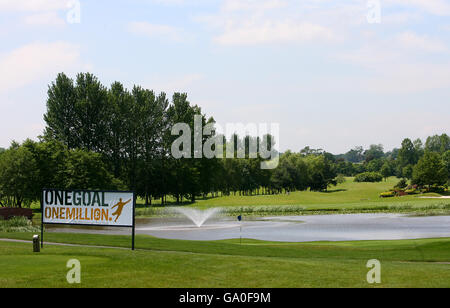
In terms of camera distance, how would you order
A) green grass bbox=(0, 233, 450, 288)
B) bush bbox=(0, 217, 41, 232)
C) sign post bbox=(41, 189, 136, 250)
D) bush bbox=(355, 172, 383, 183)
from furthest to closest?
bush bbox=(355, 172, 383, 183), bush bbox=(0, 217, 41, 232), sign post bbox=(41, 189, 136, 250), green grass bbox=(0, 233, 450, 288)

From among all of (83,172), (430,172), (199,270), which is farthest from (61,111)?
(430,172)

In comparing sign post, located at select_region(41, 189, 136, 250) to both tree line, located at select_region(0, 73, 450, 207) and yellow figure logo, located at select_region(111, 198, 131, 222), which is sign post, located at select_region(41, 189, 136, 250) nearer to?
yellow figure logo, located at select_region(111, 198, 131, 222)

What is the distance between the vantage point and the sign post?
1011 inches

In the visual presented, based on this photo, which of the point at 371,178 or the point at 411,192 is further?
the point at 371,178

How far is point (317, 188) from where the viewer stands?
154750 millimetres

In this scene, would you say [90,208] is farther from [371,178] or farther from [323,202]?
[371,178]

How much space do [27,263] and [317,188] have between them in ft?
459

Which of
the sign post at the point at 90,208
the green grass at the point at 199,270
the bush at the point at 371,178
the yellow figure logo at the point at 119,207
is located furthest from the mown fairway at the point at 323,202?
the green grass at the point at 199,270

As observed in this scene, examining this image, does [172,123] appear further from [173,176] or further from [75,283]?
[75,283]

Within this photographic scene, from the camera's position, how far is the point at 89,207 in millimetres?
26094

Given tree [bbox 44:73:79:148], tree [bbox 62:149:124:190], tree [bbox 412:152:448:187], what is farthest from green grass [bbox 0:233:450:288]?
tree [bbox 412:152:448:187]

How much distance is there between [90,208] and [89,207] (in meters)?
0.10

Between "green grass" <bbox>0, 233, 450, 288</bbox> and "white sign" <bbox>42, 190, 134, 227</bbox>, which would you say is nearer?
"green grass" <bbox>0, 233, 450, 288</bbox>

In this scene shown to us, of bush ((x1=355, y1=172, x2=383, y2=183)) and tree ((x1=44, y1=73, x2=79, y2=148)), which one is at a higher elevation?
tree ((x1=44, y1=73, x2=79, y2=148))
